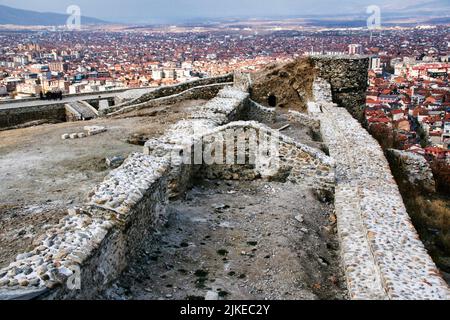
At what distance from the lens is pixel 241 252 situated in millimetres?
6082

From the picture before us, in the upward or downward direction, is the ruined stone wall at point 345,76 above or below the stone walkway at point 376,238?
above

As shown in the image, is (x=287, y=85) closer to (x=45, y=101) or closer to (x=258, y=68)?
(x=258, y=68)

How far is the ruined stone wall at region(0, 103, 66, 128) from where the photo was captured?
64.9 ft

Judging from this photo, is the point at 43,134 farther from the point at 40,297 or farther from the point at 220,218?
the point at 40,297

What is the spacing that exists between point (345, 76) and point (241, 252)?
1269 centimetres

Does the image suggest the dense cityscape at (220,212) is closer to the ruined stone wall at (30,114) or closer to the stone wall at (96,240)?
the stone wall at (96,240)

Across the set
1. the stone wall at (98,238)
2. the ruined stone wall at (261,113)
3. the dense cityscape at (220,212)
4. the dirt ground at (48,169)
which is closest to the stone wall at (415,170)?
the dense cityscape at (220,212)

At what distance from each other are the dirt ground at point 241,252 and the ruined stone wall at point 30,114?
14350 mm

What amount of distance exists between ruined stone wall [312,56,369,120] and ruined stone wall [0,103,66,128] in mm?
11081

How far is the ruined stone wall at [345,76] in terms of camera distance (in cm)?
1727

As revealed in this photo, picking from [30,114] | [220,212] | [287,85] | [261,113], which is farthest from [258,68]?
[220,212]

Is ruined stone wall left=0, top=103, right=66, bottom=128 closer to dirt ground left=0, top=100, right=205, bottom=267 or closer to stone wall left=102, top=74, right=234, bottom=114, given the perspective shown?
stone wall left=102, top=74, right=234, bottom=114

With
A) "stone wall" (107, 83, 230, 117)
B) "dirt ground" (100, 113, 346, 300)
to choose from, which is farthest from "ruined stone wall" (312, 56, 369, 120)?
"dirt ground" (100, 113, 346, 300)
